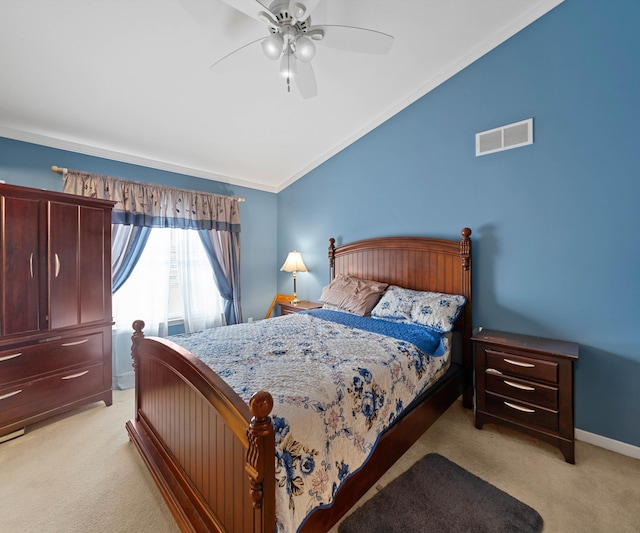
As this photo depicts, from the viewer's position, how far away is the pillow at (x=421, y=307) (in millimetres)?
2354

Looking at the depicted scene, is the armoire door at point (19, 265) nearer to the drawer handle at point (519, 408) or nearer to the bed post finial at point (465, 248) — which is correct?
the bed post finial at point (465, 248)

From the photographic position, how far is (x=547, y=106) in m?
2.21

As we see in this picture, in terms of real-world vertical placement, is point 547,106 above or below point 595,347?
above

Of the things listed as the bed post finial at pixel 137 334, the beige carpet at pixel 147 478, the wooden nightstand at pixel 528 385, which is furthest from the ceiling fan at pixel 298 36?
the beige carpet at pixel 147 478

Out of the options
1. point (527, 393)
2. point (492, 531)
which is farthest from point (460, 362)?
point (492, 531)

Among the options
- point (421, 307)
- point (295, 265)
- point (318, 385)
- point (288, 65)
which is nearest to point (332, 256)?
point (295, 265)

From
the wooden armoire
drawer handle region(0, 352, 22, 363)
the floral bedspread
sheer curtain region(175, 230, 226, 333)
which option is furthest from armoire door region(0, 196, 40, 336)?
sheer curtain region(175, 230, 226, 333)

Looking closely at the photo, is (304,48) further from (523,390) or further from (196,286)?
(196,286)

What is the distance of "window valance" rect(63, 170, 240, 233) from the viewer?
114 inches

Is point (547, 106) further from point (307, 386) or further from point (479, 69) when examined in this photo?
point (307, 386)

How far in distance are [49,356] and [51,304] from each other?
0.42 m

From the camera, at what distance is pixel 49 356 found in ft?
7.50

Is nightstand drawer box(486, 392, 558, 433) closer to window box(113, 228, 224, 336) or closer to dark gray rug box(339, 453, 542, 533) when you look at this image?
dark gray rug box(339, 453, 542, 533)

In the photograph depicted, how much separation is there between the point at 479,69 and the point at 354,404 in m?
3.00
